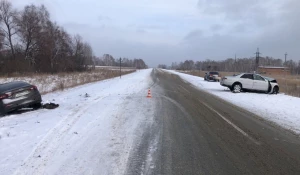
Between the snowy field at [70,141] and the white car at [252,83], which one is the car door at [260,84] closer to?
the white car at [252,83]

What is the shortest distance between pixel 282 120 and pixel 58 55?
249 ft

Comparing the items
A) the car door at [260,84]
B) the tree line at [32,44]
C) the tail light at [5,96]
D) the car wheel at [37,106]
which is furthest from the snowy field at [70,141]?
the tree line at [32,44]

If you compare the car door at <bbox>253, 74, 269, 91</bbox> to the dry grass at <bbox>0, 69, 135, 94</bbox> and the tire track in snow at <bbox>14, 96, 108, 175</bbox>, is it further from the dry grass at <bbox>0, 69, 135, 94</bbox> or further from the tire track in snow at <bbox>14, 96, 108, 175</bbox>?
the tire track in snow at <bbox>14, 96, 108, 175</bbox>

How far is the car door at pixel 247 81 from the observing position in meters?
23.9

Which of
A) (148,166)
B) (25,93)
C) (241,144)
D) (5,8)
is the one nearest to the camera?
(148,166)

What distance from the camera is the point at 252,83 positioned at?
23.8 metres

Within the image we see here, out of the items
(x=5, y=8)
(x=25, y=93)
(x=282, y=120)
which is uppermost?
(x=5, y=8)

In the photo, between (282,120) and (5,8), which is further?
(5,8)

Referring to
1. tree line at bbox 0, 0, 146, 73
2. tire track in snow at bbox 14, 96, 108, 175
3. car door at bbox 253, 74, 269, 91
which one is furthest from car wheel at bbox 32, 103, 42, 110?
tree line at bbox 0, 0, 146, 73

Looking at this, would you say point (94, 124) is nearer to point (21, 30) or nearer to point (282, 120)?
point (282, 120)

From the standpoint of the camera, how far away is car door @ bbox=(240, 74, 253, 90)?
23.9 metres

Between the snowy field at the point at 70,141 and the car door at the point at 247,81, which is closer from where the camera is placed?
the snowy field at the point at 70,141

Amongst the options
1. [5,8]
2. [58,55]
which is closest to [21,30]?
[5,8]

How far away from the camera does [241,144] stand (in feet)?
23.8
